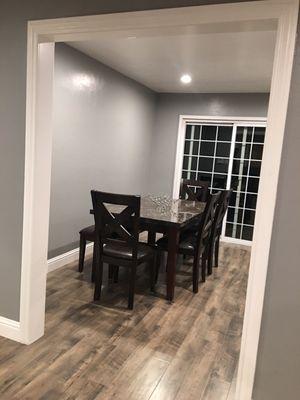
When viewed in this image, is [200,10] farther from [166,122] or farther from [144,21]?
[166,122]

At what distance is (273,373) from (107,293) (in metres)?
1.83

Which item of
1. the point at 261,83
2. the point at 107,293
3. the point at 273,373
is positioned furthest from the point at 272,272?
the point at 261,83

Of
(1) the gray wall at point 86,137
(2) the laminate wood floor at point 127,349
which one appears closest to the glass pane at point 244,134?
(1) the gray wall at point 86,137

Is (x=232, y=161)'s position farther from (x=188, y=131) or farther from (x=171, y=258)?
(x=171, y=258)

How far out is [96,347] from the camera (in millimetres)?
2293

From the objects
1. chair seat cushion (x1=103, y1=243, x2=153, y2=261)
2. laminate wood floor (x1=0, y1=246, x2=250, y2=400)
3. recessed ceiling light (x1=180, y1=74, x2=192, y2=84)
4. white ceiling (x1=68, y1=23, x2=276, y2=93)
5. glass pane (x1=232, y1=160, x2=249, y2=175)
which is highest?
recessed ceiling light (x1=180, y1=74, x2=192, y2=84)

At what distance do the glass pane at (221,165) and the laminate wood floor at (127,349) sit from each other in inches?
102

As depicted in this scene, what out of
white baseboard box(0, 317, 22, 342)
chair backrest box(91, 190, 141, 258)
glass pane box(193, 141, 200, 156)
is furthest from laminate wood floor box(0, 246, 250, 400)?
glass pane box(193, 141, 200, 156)

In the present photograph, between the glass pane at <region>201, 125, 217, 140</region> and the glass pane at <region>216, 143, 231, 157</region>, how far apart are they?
0.59 ft

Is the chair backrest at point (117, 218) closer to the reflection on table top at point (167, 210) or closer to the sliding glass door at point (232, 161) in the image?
the reflection on table top at point (167, 210)

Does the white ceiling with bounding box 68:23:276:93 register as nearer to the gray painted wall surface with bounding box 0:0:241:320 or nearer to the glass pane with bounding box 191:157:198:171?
the gray painted wall surface with bounding box 0:0:241:320

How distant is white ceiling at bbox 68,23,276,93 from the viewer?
3.01 m

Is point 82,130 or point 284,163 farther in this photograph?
point 82,130

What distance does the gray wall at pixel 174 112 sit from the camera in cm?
513
